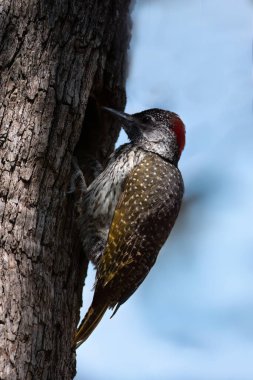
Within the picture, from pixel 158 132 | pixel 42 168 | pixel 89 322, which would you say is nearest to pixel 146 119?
pixel 158 132

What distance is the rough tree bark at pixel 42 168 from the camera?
10.3ft

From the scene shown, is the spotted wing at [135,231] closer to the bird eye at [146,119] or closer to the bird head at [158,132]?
the bird head at [158,132]

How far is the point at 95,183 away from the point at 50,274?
965 mm

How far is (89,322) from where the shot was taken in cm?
379

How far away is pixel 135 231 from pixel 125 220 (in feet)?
0.28

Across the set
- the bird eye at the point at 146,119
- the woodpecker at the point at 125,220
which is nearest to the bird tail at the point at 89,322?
the woodpecker at the point at 125,220

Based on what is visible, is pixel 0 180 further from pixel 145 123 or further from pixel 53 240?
pixel 145 123

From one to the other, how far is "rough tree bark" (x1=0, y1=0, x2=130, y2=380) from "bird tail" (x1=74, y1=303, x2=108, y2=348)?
65 millimetres

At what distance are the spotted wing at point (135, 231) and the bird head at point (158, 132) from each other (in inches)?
20.8

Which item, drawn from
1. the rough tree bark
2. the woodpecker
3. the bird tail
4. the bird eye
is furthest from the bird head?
the bird tail

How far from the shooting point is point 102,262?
3934mm

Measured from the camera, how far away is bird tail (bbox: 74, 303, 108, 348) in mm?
3650

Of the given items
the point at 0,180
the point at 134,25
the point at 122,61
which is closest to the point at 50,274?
the point at 0,180

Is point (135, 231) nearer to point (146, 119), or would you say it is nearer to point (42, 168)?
point (42, 168)
